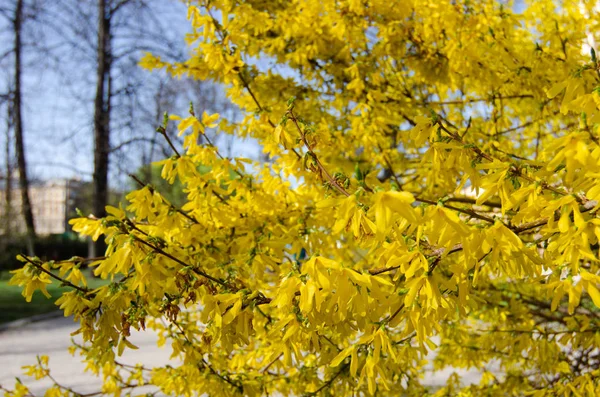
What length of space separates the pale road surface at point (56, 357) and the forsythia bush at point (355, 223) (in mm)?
2926

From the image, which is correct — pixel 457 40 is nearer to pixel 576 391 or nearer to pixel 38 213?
pixel 576 391

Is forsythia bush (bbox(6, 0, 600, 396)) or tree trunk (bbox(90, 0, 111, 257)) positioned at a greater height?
tree trunk (bbox(90, 0, 111, 257))

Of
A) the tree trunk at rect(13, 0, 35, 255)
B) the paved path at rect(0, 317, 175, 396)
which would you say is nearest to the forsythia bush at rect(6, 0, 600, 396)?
the paved path at rect(0, 317, 175, 396)

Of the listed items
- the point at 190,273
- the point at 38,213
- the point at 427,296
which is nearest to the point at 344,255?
the point at 190,273

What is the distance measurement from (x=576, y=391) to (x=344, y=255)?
4.79 ft

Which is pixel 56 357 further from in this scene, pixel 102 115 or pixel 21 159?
pixel 21 159

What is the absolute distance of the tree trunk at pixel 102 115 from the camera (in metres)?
10.4

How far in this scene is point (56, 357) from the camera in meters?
6.95

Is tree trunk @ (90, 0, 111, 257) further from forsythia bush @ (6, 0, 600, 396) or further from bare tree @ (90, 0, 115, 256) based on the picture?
forsythia bush @ (6, 0, 600, 396)

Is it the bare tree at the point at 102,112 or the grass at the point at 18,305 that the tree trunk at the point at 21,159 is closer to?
the grass at the point at 18,305

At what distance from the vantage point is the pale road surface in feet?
18.9

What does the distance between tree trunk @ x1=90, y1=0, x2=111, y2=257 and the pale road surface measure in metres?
2.68

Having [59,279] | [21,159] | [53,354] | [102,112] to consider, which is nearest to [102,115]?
[102,112]

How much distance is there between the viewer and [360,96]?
339 centimetres
